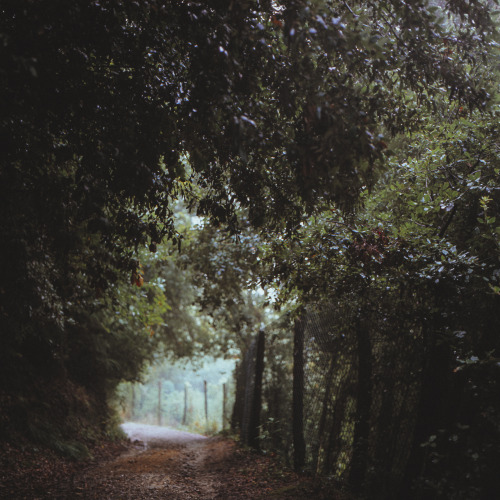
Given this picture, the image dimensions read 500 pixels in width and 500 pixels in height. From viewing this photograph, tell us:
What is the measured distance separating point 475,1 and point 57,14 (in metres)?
3.59

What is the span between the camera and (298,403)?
21.9 ft

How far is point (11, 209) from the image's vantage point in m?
4.02

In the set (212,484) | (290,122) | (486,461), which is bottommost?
(212,484)

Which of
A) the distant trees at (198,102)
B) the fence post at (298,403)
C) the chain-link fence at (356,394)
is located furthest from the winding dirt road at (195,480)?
the distant trees at (198,102)

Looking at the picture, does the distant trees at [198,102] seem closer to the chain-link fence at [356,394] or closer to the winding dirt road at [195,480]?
the chain-link fence at [356,394]

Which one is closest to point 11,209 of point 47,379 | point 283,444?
point 283,444

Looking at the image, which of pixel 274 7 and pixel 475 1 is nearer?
pixel 274 7

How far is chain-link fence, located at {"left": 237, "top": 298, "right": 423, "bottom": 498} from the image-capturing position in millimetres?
4711

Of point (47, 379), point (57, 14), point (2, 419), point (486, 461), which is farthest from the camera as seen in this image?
point (47, 379)

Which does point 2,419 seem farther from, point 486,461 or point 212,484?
point 486,461

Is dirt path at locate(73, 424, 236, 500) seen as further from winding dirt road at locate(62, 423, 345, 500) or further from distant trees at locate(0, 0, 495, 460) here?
distant trees at locate(0, 0, 495, 460)

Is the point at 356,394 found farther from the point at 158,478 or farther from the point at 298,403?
the point at 158,478

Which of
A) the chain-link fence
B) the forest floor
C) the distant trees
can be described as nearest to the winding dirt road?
the forest floor

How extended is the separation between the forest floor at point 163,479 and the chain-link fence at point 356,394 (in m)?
0.39
